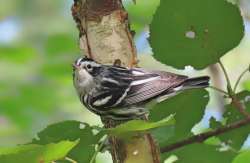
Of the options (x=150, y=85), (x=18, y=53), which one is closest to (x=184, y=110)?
(x=150, y=85)

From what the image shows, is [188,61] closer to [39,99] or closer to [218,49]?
[218,49]

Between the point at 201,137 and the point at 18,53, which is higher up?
the point at 18,53

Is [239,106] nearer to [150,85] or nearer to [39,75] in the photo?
[150,85]

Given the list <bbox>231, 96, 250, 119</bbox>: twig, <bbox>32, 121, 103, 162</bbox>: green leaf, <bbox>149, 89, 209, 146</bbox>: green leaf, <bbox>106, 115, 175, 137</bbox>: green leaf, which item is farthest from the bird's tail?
<bbox>106, 115, 175, 137</bbox>: green leaf

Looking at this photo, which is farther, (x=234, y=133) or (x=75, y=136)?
→ (x=234, y=133)

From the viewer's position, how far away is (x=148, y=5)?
2.97 metres

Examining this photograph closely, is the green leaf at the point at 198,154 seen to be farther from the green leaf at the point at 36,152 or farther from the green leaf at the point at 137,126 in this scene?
the green leaf at the point at 36,152

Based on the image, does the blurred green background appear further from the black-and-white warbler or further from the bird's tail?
the bird's tail

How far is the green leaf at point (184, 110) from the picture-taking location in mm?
1882

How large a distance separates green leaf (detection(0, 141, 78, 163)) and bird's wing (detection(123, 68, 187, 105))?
1.23 metres

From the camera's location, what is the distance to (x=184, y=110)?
74.7 inches

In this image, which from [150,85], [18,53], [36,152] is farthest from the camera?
[18,53]

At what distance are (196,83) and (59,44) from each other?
104cm

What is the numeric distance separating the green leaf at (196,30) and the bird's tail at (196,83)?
17 cm
